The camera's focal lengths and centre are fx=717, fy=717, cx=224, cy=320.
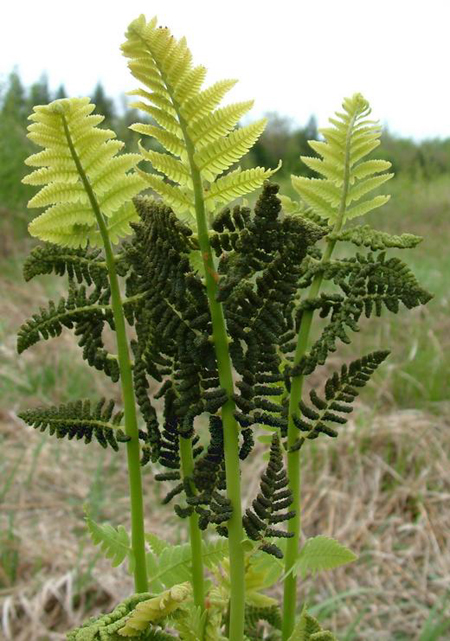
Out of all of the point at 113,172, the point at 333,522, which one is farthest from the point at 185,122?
the point at 333,522

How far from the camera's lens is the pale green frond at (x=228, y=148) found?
21.0 inches

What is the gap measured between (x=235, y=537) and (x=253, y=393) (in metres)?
0.12

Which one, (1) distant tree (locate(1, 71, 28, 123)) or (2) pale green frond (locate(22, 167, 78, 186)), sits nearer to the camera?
(2) pale green frond (locate(22, 167, 78, 186))

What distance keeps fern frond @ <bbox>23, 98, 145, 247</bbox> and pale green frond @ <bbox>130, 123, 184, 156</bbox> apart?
0.08m

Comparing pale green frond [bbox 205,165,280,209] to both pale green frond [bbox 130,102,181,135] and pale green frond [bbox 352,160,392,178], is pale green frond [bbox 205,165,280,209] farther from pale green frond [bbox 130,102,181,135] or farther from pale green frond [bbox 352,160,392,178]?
pale green frond [bbox 352,160,392,178]

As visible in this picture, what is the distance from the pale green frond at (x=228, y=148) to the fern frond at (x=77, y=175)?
0.11 meters

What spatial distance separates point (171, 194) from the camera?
540mm

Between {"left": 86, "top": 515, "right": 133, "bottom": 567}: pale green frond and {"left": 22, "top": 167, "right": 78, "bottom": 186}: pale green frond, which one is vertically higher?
{"left": 22, "top": 167, "right": 78, "bottom": 186}: pale green frond

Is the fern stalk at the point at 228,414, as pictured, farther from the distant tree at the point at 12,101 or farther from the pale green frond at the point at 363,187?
the distant tree at the point at 12,101

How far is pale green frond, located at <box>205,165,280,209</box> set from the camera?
54 cm

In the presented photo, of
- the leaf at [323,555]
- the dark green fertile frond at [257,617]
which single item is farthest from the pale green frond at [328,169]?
the dark green fertile frond at [257,617]

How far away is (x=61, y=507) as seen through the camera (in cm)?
265

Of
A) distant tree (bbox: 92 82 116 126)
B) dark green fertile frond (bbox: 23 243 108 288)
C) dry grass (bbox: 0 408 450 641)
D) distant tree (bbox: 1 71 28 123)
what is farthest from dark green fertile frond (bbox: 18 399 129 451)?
distant tree (bbox: 92 82 116 126)

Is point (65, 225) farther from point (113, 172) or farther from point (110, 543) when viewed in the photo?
point (110, 543)
